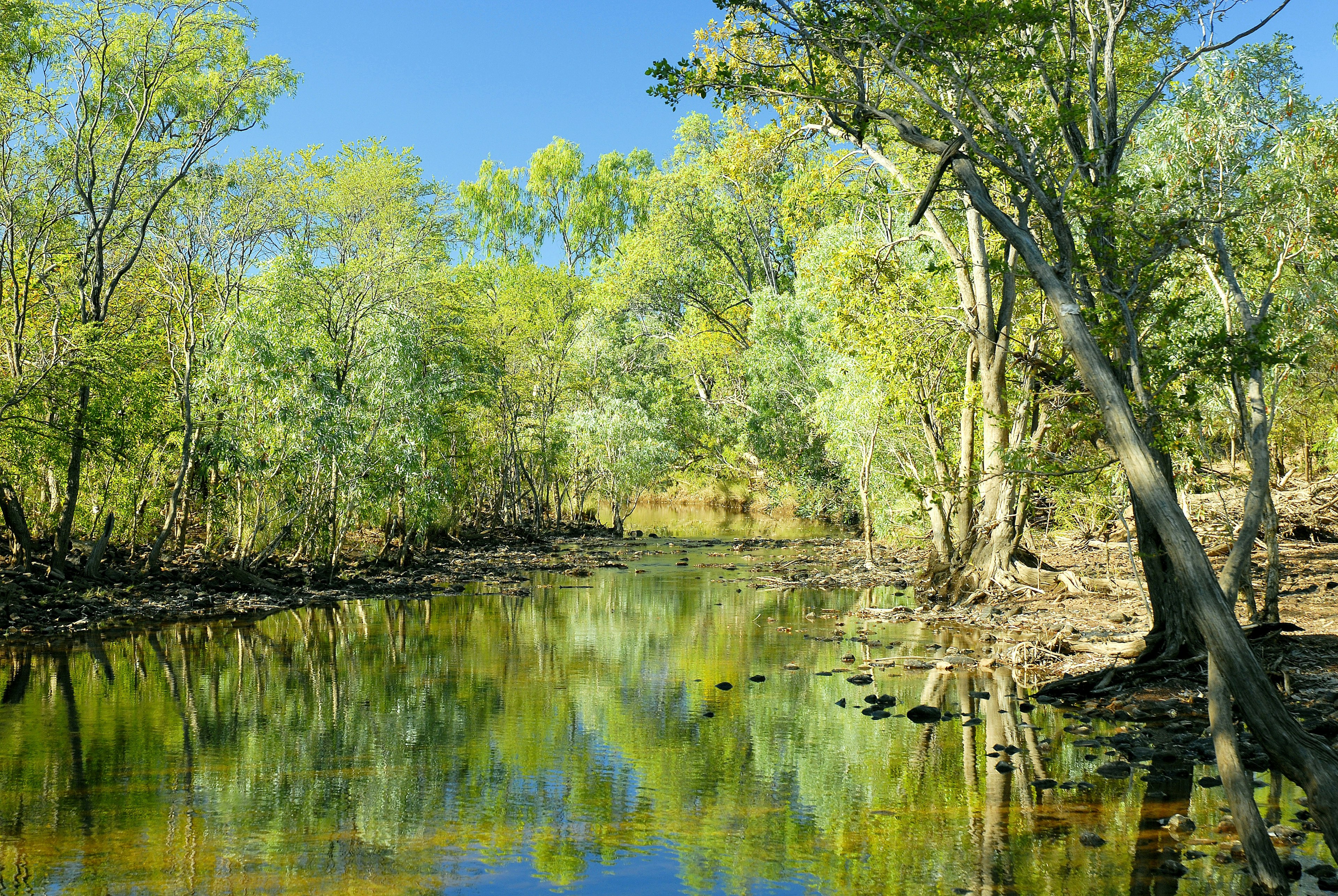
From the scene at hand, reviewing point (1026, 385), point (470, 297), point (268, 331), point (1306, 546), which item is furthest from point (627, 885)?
point (470, 297)

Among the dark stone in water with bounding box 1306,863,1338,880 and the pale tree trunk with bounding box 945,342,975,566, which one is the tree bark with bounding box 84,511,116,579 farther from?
the dark stone in water with bounding box 1306,863,1338,880

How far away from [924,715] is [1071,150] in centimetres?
729

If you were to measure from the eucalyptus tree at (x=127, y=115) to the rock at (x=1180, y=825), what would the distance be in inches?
790

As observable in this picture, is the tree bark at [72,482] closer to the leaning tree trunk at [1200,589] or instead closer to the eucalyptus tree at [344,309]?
the eucalyptus tree at [344,309]

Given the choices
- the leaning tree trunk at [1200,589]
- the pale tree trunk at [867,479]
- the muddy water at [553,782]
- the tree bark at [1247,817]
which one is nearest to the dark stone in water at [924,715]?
the muddy water at [553,782]

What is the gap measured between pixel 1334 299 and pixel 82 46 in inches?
1107

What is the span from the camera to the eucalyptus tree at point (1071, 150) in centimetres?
687

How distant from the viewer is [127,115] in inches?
915

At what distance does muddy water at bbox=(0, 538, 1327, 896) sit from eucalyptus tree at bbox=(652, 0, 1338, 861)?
174 centimetres

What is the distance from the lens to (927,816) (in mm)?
8203

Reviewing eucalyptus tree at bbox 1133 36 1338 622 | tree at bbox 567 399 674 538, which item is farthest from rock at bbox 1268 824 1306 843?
tree at bbox 567 399 674 538

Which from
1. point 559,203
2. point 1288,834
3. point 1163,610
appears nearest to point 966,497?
point 1163,610

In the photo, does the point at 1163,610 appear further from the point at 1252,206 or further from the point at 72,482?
the point at 72,482

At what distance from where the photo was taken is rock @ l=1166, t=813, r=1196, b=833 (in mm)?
7621
